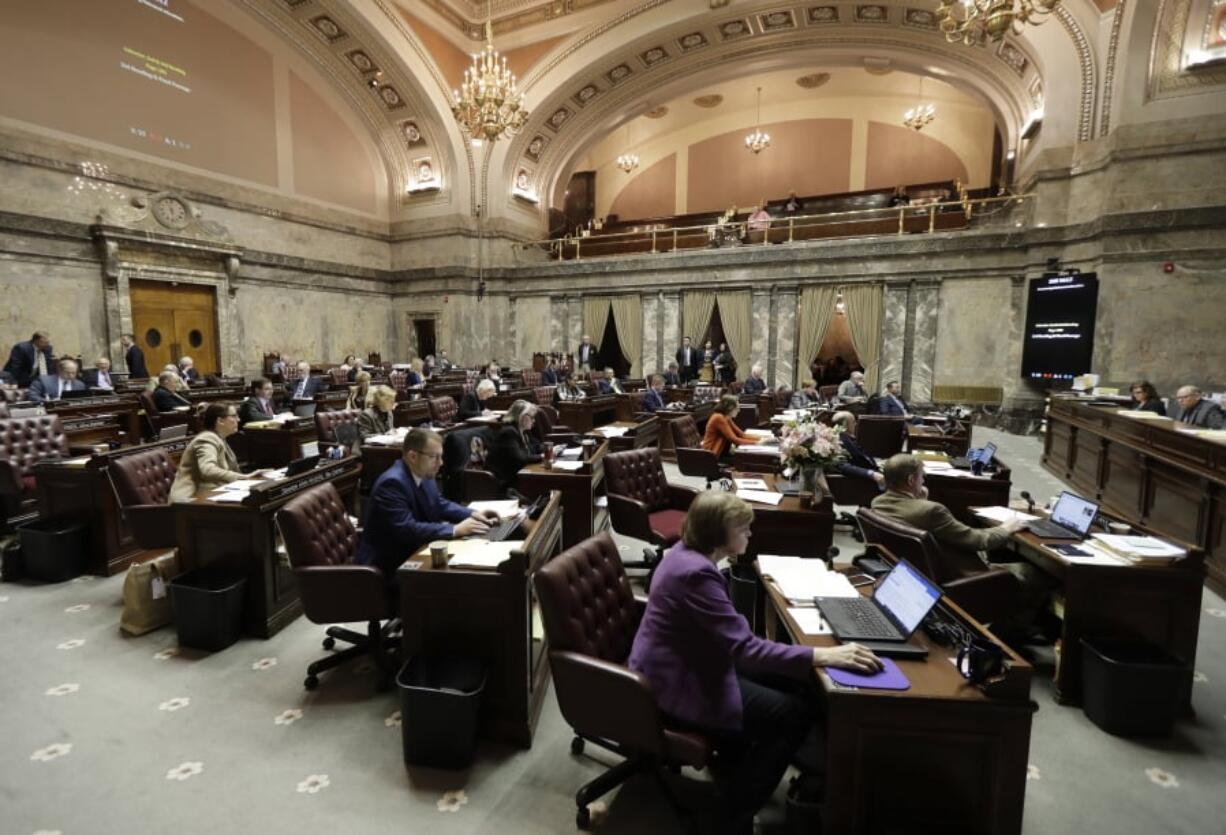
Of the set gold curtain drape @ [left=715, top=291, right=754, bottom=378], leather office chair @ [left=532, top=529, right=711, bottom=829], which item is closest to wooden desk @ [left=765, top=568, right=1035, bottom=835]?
leather office chair @ [left=532, top=529, right=711, bottom=829]

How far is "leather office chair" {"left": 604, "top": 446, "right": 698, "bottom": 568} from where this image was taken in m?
4.20

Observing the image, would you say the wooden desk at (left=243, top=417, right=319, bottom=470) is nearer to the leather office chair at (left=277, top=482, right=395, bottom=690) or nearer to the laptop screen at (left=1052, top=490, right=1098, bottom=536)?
the leather office chair at (left=277, top=482, right=395, bottom=690)

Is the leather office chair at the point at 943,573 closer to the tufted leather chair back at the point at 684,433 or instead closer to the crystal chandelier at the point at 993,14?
the tufted leather chair back at the point at 684,433

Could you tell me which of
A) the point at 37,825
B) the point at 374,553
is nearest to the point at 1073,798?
the point at 374,553

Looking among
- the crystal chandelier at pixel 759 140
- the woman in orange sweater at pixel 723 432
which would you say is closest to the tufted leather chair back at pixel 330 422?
the woman in orange sweater at pixel 723 432

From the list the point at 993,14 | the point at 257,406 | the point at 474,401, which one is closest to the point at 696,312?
the point at 474,401

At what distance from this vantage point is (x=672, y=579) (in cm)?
201

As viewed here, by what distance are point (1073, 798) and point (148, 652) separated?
4.71 metres

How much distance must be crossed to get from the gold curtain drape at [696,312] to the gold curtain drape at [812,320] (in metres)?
2.31

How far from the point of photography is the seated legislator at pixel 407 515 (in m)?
3.06

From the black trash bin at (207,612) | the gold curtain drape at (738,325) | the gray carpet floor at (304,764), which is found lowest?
the gray carpet floor at (304,764)

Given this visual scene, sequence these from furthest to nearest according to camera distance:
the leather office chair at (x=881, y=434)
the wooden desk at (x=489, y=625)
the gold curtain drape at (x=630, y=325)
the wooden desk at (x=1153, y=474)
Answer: the gold curtain drape at (x=630, y=325), the leather office chair at (x=881, y=434), the wooden desk at (x=1153, y=474), the wooden desk at (x=489, y=625)

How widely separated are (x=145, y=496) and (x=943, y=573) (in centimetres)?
520

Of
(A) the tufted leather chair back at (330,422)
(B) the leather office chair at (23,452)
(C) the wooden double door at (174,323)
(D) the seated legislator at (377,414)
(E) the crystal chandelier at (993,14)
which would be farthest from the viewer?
(C) the wooden double door at (174,323)
